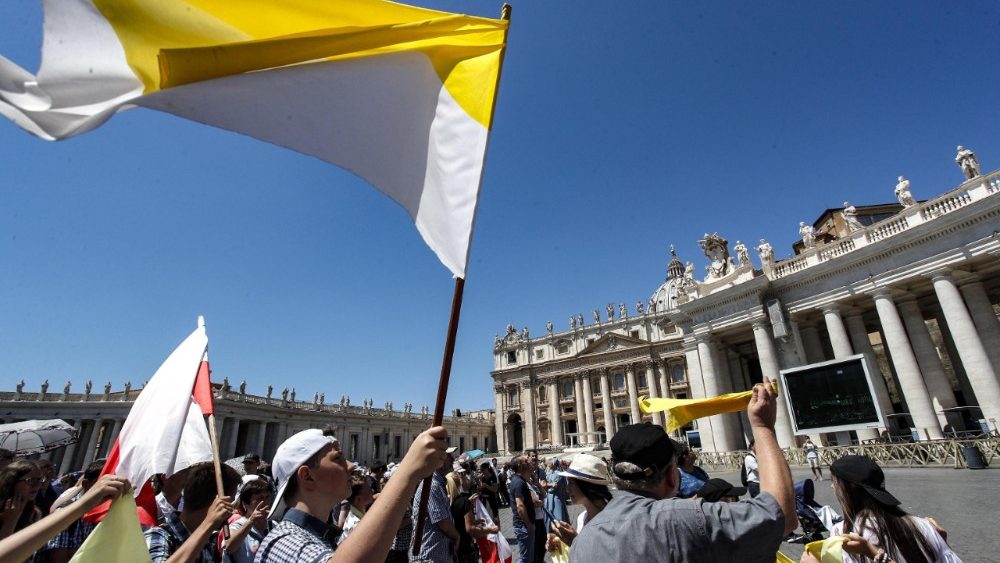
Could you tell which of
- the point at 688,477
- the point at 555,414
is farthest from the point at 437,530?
the point at 555,414

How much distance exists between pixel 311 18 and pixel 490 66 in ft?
3.43

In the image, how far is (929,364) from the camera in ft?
60.0

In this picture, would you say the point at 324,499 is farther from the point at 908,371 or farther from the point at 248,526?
the point at 908,371

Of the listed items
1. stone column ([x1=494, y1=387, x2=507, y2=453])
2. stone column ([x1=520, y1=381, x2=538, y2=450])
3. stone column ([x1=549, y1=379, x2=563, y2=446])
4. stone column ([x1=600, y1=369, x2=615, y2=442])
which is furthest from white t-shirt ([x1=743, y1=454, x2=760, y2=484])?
stone column ([x1=494, y1=387, x2=507, y2=453])

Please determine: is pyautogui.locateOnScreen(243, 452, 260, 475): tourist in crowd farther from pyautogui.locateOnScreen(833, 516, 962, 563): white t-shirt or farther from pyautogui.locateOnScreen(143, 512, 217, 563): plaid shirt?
pyautogui.locateOnScreen(833, 516, 962, 563): white t-shirt

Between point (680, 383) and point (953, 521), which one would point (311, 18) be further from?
point (680, 383)

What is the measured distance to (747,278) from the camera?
881 inches

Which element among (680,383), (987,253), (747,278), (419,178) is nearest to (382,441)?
(680,383)

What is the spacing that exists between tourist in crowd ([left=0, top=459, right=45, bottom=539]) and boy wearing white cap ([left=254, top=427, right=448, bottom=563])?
5.59ft

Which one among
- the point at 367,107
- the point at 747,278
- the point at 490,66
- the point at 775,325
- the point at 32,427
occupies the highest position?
the point at 747,278

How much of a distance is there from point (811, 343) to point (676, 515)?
24958 mm

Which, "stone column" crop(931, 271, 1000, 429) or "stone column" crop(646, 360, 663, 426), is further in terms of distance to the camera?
"stone column" crop(646, 360, 663, 426)

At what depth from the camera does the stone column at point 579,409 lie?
56.8 meters

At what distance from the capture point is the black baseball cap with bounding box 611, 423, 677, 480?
2.00m
